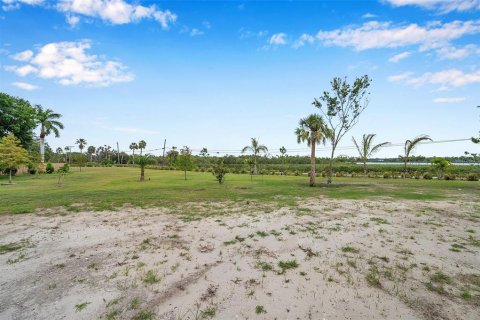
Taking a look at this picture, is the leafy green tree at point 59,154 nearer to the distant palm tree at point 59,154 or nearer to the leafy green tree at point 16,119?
the distant palm tree at point 59,154

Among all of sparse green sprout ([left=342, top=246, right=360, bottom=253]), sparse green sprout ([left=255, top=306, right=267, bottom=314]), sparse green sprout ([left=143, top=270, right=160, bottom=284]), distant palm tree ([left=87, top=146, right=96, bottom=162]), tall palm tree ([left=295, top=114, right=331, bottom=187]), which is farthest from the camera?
distant palm tree ([left=87, top=146, right=96, bottom=162])

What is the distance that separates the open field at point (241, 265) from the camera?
4.16 m

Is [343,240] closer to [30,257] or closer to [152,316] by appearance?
[152,316]

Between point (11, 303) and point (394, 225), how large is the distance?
32.9 feet

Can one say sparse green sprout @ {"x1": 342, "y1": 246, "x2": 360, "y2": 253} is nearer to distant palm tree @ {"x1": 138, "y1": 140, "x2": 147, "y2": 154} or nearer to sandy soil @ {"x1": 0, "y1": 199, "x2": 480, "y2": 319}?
sandy soil @ {"x1": 0, "y1": 199, "x2": 480, "y2": 319}

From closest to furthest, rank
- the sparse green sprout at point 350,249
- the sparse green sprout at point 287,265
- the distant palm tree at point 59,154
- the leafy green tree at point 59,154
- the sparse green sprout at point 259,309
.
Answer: the sparse green sprout at point 259,309, the sparse green sprout at point 287,265, the sparse green sprout at point 350,249, the distant palm tree at point 59,154, the leafy green tree at point 59,154

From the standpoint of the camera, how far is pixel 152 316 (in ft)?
12.9

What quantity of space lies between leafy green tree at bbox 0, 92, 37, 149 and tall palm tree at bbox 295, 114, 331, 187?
36662mm

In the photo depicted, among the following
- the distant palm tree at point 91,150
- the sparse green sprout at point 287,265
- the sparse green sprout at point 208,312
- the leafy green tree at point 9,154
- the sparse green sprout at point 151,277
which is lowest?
the sparse green sprout at point 208,312

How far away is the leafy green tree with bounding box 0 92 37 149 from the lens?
110 ft

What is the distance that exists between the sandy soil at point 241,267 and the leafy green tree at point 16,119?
33.1 metres

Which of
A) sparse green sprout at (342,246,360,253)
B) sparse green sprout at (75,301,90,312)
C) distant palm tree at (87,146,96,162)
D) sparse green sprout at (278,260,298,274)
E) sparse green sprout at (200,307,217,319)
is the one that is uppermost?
distant palm tree at (87,146,96,162)

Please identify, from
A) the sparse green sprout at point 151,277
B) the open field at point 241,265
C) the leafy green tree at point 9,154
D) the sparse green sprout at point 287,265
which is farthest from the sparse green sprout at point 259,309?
the leafy green tree at point 9,154

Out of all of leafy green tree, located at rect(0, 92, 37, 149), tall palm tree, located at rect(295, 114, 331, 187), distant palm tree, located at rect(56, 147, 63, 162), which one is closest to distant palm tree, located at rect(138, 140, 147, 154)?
distant palm tree, located at rect(56, 147, 63, 162)
